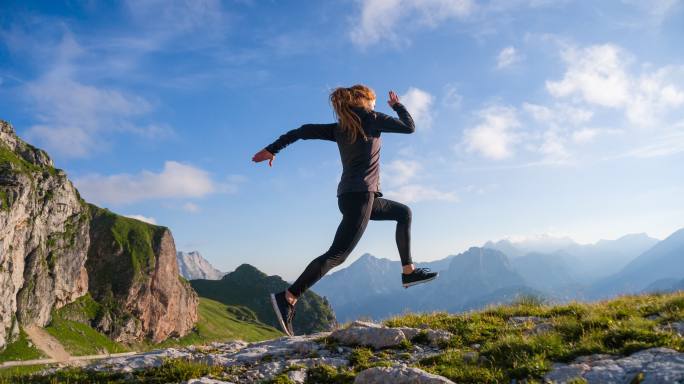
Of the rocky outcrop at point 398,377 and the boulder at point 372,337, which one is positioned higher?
the boulder at point 372,337

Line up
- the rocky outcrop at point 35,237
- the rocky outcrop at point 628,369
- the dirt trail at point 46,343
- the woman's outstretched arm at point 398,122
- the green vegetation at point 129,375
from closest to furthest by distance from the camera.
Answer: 1. the rocky outcrop at point 628,369
2. the green vegetation at point 129,375
3. the woman's outstretched arm at point 398,122
4. the rocky outcrop at point 35,237
5. the dirt trail at point 46,343

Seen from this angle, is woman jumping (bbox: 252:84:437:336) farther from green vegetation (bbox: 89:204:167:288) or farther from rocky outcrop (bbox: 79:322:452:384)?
green vegetation (bbox: 89:204:167:288)

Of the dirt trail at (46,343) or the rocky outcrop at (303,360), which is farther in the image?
the dirt trail at (46,343)

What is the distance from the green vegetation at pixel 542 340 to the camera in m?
5.38

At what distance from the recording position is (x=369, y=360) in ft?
21.2

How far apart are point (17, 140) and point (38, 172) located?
19622 millimetres

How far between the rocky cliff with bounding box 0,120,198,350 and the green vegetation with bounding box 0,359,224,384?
14248 centimetres

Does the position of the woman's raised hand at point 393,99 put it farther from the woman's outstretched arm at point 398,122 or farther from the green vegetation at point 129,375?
the green vegetation at point 129,375

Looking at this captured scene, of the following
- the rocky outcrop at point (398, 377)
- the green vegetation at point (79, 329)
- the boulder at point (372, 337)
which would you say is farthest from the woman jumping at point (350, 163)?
the green vegetation at point (79, 329)

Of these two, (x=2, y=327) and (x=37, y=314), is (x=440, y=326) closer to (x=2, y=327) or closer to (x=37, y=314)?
(x=2, y=327)

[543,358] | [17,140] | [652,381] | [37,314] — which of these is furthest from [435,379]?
[17,140]

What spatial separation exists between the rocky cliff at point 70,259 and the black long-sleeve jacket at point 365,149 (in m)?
145

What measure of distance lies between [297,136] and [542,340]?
4.77m

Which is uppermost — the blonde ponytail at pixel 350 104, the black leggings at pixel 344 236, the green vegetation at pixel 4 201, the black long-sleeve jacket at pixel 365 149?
the green vegetation at pixel 4 201
